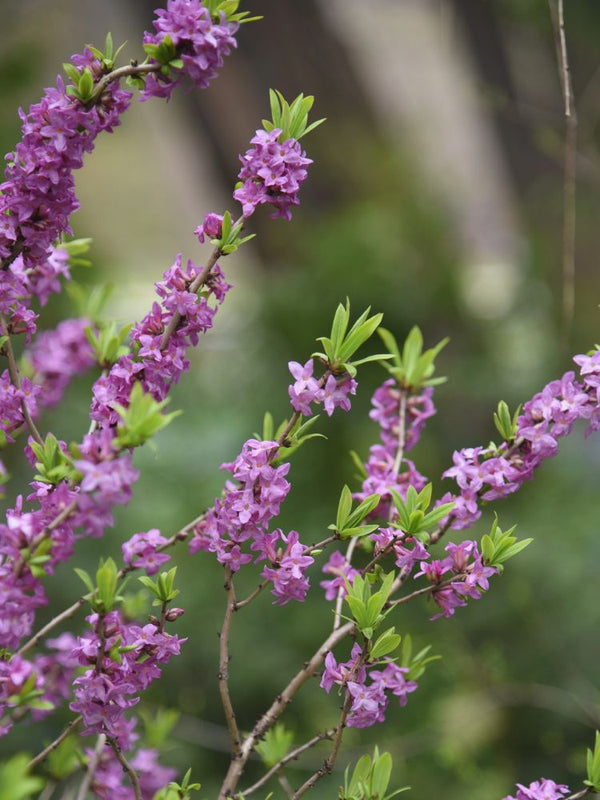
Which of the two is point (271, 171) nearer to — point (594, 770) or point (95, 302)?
point (95, 302)

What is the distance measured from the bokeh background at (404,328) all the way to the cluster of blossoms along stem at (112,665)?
750 mm

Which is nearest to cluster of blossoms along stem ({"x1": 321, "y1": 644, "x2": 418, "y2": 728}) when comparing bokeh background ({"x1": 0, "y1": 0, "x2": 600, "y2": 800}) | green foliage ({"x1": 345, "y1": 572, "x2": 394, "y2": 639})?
green foliage ({"x1": 345, "y1": 572, "x2": 394, "y2": 639})

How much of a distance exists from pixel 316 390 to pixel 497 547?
186 mm

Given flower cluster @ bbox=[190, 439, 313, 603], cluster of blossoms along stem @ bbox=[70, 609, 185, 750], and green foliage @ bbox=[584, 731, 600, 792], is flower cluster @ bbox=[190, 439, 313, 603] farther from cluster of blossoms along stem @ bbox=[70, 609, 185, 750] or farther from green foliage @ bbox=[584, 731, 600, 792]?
green foliage @ bbox=[584, 731, 600, 792]

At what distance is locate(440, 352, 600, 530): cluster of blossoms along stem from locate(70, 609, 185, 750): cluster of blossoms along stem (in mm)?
250

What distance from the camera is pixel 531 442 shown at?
0.65 meters

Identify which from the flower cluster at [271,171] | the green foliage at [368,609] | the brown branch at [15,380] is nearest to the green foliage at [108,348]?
the brown branch at [15,380]

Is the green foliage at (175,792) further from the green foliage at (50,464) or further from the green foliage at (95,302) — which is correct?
the green foliage at (95,302)

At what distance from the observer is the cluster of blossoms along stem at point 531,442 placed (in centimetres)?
62

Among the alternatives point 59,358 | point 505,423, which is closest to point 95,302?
point 59,358

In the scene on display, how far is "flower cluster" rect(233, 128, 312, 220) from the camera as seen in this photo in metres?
0.61

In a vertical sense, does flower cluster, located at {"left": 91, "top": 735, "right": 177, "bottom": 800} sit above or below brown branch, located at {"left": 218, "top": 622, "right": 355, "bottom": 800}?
below

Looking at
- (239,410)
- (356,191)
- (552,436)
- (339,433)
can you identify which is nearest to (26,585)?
(552,436)

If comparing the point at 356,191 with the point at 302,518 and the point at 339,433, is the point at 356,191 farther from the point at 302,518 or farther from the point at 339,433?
the point at 302,518
